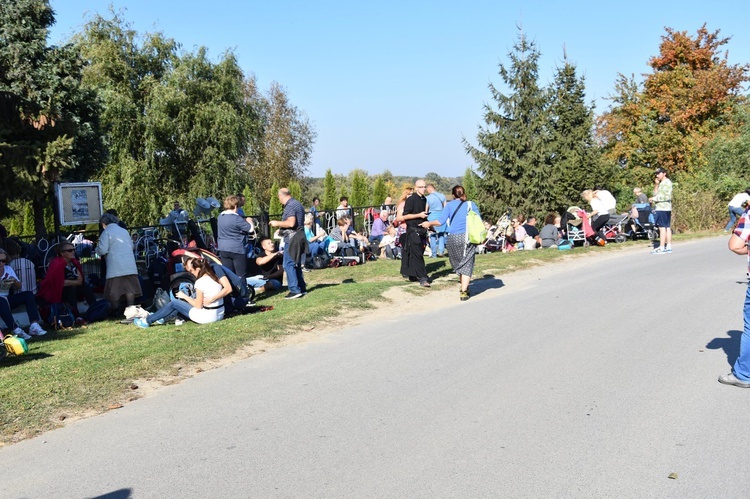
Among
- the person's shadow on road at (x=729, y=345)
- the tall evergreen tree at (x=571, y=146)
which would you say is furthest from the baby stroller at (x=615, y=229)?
the person's shadow on road at (x=729, y=345)

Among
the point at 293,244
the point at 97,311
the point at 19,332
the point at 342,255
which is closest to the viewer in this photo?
the point at 19,332

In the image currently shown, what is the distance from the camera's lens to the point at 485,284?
14.1 metres

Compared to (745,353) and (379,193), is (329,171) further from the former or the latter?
(745,353)

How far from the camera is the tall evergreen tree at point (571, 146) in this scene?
26.4 metres

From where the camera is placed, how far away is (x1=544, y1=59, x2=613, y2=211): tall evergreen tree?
2636 cm

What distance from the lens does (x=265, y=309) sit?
37.1ft

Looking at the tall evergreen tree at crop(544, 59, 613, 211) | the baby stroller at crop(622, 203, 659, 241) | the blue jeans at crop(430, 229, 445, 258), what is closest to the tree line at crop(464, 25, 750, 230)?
the tall evergreen tree at crop(544, 59, 613, 211)

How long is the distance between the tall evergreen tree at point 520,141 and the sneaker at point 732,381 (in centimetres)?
2031

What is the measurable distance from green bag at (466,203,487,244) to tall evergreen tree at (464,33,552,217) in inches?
596

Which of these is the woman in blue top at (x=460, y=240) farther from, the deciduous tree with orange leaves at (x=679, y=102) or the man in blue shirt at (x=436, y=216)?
the deciduous tree with orange leaves at (x=679, y=102)

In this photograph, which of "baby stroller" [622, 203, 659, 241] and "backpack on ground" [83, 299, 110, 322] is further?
"baby stroller" [622, 203, 659, 241]

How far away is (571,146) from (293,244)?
17.4 metres

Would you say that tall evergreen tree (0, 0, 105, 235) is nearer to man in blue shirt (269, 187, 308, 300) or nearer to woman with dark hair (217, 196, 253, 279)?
woman with dark hair (217, 196, 253, 279)

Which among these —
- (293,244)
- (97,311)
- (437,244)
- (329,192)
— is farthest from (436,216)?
(329,192)
